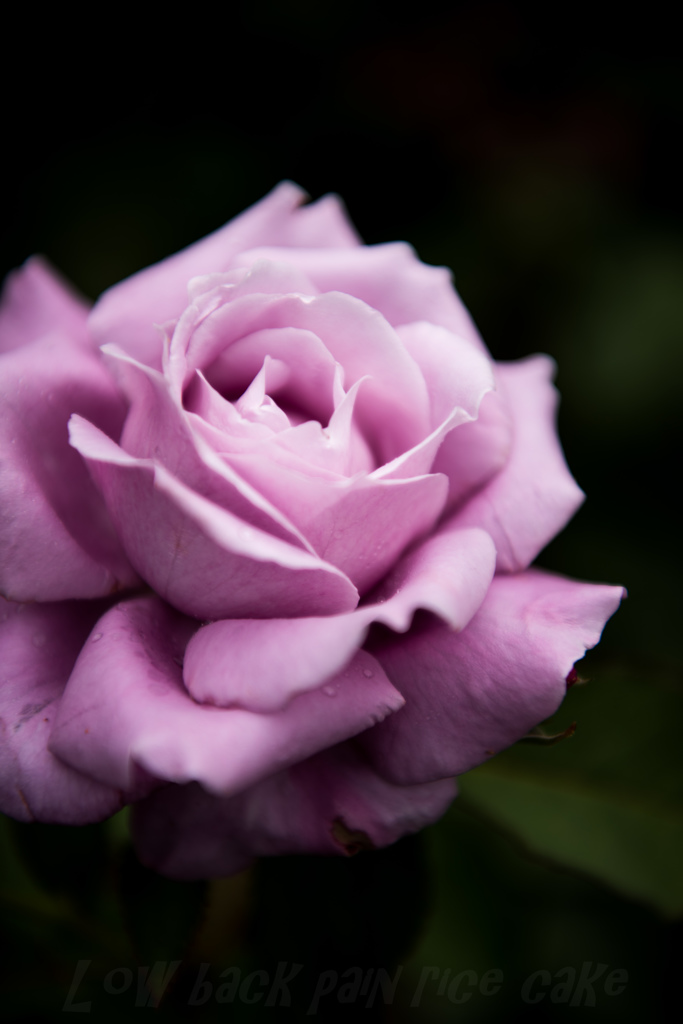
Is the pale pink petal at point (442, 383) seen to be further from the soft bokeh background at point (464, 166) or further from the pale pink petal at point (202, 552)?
the soft bokeh background at point (464, 166)

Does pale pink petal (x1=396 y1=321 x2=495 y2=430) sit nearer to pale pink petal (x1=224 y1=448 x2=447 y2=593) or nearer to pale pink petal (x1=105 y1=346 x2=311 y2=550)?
pale pink petal (x1=224 y1=448 x2=447 y2=593)

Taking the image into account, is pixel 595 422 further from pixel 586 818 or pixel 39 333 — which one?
pixel 39 333

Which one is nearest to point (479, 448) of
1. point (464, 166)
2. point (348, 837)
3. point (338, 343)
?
point (338, 343)

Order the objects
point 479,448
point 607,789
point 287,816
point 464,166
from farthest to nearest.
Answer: point 464,166
point 607,789
point 479,448
point 287,816

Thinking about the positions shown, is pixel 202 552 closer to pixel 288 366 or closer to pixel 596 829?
pixel 288 366

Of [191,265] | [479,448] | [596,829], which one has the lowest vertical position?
[596,829]

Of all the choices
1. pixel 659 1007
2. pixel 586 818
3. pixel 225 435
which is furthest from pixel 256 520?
pixel 659 1007

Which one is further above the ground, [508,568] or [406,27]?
[406,27]

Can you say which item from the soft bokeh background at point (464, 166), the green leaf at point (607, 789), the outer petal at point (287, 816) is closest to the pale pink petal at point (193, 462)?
the outer petal at point (287, 816)
